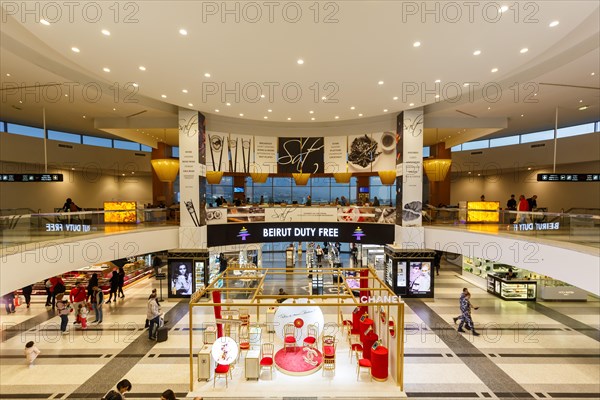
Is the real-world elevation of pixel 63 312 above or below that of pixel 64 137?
below

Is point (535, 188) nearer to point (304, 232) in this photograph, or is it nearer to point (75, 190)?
point (304, 232)

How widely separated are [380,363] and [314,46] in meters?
7.49

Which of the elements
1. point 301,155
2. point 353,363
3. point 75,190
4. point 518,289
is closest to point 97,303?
point 353,363

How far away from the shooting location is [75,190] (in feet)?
66.7

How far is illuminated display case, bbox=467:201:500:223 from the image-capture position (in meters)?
12.4

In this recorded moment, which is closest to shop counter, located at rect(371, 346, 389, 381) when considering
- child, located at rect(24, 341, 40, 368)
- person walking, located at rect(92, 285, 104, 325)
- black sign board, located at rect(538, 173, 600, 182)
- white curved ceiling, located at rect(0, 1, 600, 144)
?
white curved ceiling, located at rect(0, 1, 600, 144)

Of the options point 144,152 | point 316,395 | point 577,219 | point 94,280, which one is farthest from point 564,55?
point 144,152

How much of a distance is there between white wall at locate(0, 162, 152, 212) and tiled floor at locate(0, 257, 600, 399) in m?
7.74

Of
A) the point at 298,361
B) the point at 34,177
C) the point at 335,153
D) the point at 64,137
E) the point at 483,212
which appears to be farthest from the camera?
the point at 64,137

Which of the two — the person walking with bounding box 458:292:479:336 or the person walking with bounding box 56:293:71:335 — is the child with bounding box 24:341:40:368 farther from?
the person walking with bounding box 458:292:479:336

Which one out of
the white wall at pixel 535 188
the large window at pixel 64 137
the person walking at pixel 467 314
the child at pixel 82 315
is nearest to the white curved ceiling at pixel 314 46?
the person walking at pixel 467 314

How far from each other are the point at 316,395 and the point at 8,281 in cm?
719

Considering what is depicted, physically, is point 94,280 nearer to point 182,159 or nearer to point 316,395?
point 182,159

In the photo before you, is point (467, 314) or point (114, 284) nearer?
point (467, 314)
